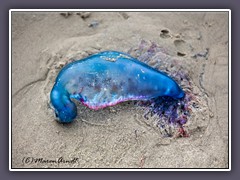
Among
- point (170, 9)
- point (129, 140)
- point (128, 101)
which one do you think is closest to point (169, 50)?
point (170, 9)

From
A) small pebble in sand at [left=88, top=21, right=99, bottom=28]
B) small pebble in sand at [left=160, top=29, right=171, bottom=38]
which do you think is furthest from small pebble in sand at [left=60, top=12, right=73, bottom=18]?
small pebble in sand at [left=160, top=29, right=171, bottom=38]

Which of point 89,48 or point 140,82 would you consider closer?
point 140,82

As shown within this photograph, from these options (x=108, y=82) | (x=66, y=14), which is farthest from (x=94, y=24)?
(x=108, y=82)

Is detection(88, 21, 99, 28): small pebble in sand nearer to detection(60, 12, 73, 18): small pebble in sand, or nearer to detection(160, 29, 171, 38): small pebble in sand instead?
detection(60, 12, 73, 18): small pebble in sand

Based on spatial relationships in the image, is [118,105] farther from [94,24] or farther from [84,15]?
[84,15]

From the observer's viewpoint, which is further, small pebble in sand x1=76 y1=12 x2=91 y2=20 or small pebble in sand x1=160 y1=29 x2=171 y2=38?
small pebble in sand x1=76 y1=12 x2=91 y2=20

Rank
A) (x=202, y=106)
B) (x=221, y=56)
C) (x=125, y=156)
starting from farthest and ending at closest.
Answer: (x=221, y=56) → (x=202, y=106) → (x=125, y=156)

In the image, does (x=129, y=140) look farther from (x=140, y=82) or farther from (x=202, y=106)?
(x=202, y=106)
